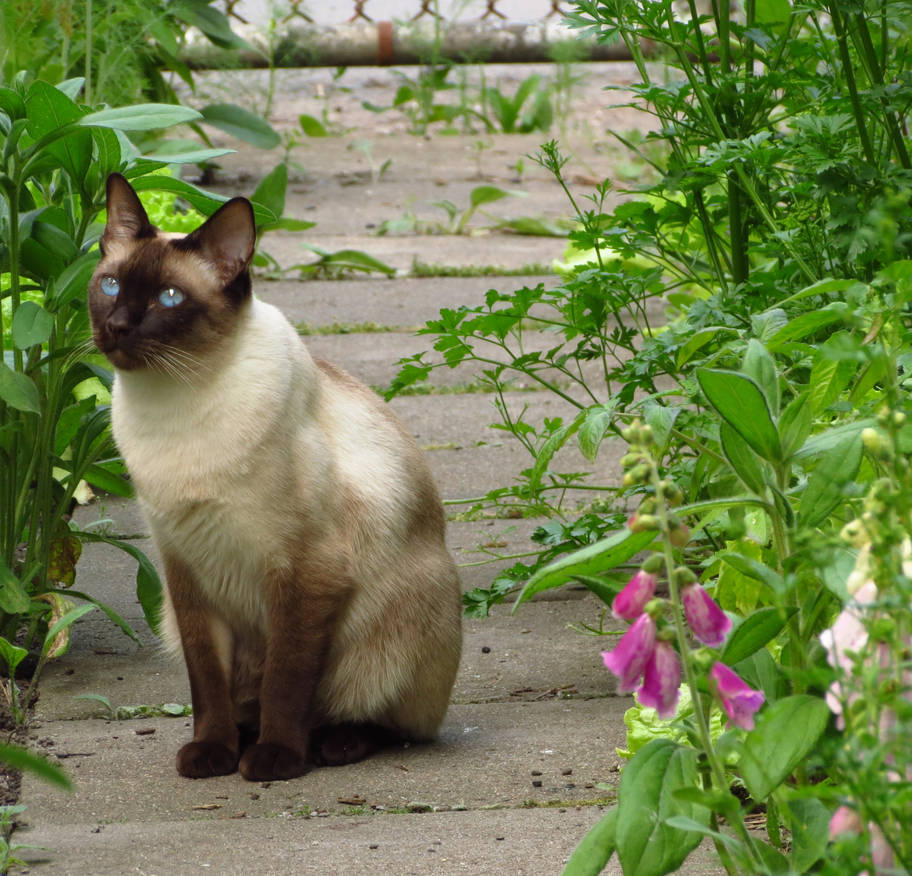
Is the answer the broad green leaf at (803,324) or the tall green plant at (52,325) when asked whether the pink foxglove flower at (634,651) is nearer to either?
the broad green leaf at (803,324)

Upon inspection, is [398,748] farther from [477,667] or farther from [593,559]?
[593,559]

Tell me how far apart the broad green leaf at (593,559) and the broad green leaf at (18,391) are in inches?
54.2

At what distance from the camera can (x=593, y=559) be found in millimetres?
1566

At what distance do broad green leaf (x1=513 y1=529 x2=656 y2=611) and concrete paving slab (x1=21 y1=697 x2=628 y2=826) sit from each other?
86cm

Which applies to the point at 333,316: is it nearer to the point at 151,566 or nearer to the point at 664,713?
the point at 151,566

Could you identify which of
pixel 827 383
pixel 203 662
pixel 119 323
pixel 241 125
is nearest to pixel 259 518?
pixel 203 662

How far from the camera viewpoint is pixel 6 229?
2.79 meters

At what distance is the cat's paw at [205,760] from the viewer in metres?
2.50

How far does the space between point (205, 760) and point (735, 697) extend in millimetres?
1388

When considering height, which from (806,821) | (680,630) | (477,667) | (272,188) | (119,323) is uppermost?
(680,630)

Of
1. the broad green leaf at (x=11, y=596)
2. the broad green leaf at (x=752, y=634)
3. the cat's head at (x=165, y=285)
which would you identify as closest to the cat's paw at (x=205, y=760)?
the broad green leaf at (x=11, y=596)

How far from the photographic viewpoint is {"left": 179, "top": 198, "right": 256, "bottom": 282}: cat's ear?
8.52ft

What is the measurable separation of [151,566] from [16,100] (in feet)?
3.37

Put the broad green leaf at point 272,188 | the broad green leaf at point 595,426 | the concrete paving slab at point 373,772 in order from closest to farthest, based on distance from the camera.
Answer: the broad green leaf at point 595,426
the concrete paving slab at point 373,772
the broad green leaf at point 272,188
